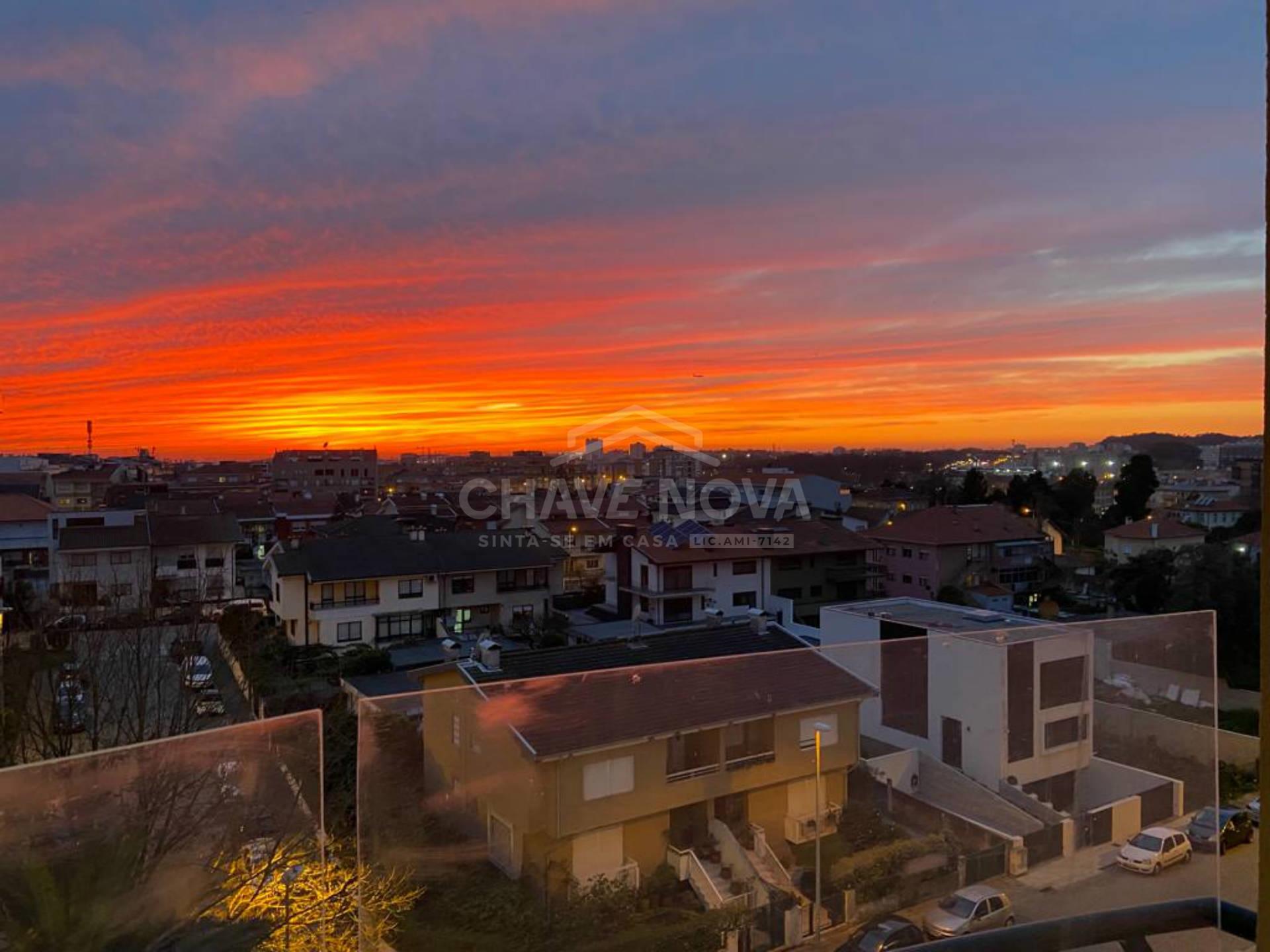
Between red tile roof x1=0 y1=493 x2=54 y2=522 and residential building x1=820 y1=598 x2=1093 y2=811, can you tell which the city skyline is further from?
red tile roof x1=0 y1=493 x2=54 y2=522

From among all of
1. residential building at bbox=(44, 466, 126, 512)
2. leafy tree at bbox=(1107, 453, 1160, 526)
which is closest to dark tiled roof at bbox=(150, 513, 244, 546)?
residential building at bbox=(44, 466, 126, 512)

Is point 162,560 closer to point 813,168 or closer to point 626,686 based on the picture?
point 813,168

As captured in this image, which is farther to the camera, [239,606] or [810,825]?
[239,606]

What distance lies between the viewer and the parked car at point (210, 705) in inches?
224

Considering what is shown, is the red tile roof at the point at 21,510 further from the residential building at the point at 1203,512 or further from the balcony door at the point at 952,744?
the residential building at the point at 1203,512

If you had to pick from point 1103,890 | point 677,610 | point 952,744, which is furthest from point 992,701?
point 677,610

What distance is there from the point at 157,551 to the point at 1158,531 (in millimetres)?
19312

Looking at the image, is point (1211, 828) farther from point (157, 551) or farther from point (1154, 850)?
point (157, 551)

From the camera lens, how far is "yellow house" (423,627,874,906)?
0.94m

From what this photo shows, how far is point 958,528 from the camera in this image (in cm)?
1488

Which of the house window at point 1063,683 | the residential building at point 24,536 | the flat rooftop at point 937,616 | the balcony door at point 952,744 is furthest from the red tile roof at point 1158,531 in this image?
the residential building at point 24,536

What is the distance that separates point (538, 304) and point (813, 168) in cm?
332

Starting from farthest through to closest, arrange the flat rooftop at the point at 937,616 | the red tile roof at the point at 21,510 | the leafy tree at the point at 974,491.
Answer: the leafy tree at the point at 974,491 < the red tile roof at the point at 21,510 < the flat rooftop at the point at 937,616

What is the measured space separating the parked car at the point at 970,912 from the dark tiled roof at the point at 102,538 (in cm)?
1554
